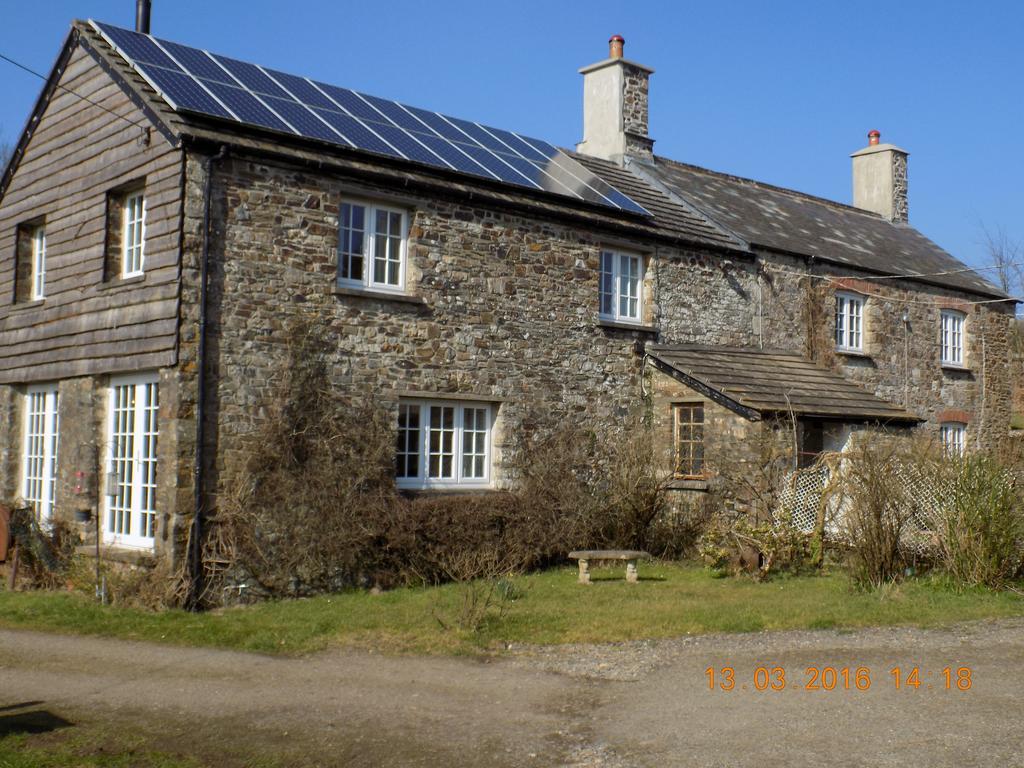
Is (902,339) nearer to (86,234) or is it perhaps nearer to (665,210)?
(665,210)

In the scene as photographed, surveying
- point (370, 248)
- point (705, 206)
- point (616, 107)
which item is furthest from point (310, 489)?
point (616, 107)

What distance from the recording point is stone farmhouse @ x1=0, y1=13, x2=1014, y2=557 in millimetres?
11734

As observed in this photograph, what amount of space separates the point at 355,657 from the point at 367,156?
6.89m

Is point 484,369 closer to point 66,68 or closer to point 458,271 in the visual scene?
point 458,271

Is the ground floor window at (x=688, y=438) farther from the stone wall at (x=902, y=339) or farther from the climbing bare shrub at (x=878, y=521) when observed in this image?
the climbing bare shrub at (x=878, y=521)

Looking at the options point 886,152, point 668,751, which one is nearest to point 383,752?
point 668,751

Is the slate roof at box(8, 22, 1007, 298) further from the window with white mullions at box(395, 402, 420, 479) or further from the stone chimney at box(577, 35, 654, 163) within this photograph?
the window with white mullions at box(395, 402, 420, 479)

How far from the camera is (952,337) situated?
22.5 meters

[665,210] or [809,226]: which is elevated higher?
[809,226]

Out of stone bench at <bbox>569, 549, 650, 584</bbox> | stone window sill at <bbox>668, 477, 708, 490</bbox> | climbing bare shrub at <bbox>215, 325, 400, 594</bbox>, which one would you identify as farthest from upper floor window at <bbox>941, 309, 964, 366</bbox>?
climbing bare shrub at <bbox>215, 325, 400, 594</bbox>

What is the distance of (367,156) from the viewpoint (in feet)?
43.2

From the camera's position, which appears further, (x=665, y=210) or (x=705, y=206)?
(x=705, y=206)

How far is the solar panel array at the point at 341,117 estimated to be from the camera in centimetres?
1254

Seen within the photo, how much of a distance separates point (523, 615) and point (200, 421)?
4.28 m
